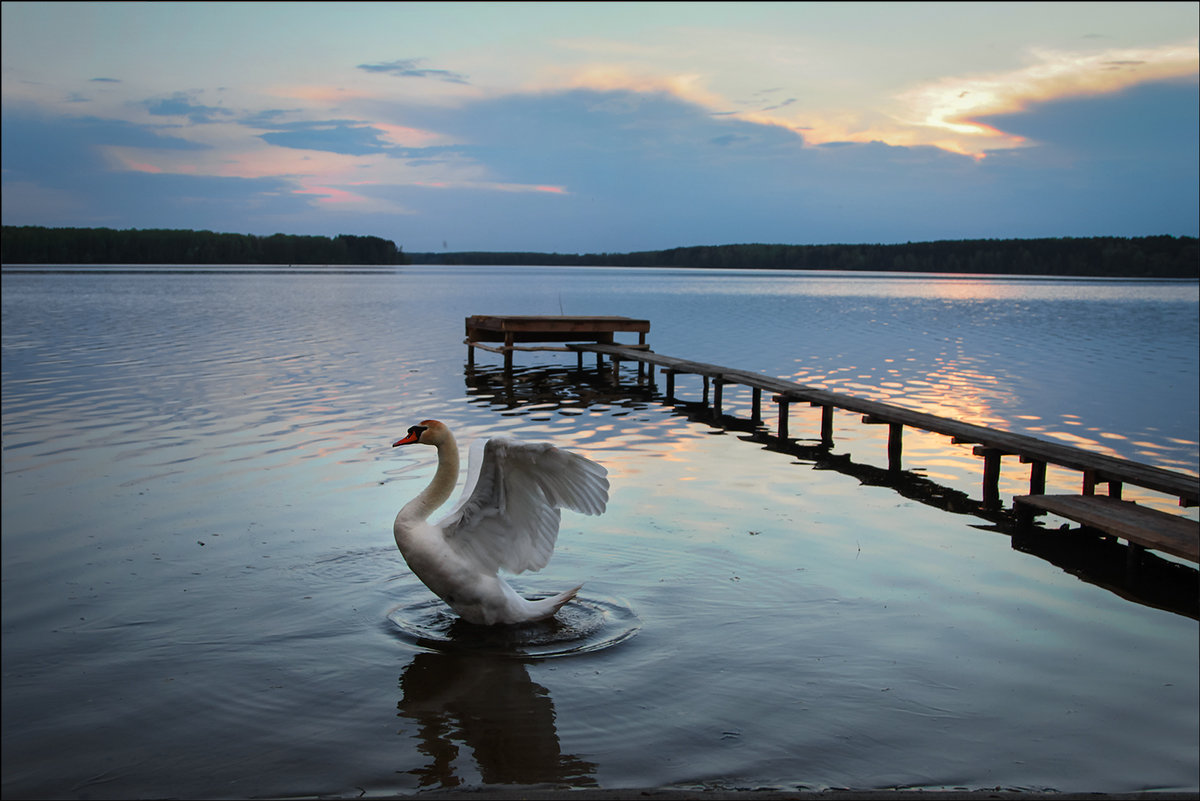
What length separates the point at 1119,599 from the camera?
7777mm

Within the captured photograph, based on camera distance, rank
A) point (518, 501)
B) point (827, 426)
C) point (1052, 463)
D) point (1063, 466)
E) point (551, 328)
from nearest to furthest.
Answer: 1. point (518, 501)
2. point (1063, 466)
3. point (1052, 463)
4. point (827, 426)
5. point (551, 328)

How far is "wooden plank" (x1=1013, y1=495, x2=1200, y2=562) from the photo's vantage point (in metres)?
7.64

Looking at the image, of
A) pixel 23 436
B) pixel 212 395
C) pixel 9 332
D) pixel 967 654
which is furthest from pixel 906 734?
pixel 9 332

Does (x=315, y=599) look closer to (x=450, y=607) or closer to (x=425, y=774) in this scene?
(x=450, y=607)

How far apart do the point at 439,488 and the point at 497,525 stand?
525 mm

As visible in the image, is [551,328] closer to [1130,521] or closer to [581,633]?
[1130,521]

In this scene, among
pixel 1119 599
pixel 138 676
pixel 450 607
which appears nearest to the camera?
pixel 138 676

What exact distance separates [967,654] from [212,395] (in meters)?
15.6

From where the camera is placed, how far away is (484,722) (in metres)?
5.31

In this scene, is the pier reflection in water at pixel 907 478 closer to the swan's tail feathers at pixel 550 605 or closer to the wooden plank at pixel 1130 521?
the wooden plank at pixel 1130 521

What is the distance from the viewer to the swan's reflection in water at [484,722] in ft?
15.5

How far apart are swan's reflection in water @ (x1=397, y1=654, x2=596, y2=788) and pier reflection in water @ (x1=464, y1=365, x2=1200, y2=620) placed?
5.42 metres

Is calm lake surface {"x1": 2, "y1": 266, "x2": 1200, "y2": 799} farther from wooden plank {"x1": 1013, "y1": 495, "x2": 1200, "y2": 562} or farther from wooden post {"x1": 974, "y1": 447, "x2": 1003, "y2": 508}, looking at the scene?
wooden plank {"x1": 1013, "y1": 495, "x2": 1200, "y2": 562}

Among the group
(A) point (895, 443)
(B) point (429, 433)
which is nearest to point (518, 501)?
(B) point (429, 433)
